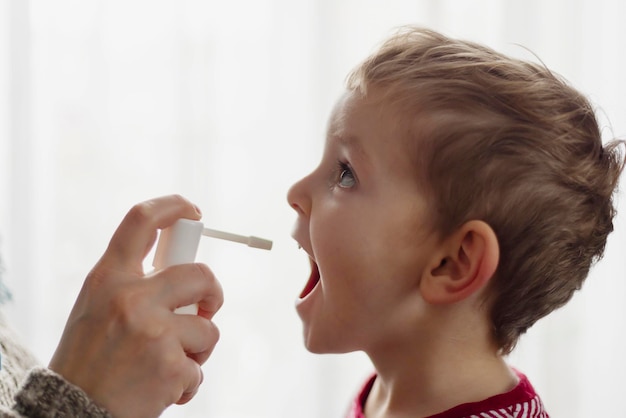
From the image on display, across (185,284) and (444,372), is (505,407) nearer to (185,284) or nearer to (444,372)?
(444,372)

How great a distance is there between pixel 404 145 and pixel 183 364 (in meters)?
0.36

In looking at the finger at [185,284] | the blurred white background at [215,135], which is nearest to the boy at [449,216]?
the finger at [185,284]

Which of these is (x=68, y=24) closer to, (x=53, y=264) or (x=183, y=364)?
(x=53, y=264)

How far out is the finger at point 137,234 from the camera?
899 millimetres

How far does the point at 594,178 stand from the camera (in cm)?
104

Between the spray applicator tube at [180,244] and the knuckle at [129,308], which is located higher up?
the spray applicator tube at [180,244]

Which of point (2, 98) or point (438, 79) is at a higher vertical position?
point (438, 79)

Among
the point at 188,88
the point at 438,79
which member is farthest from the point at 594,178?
the point at 188,88

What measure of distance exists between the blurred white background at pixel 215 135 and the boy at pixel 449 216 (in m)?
1.12

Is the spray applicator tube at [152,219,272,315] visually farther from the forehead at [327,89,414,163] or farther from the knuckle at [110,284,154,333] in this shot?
the forehead at [327,89,414,163]

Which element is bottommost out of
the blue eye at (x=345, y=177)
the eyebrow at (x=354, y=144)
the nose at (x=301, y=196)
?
the nose at (x=301, y=196)

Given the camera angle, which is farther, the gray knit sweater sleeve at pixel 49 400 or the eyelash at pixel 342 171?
the eyelash at pixel 342 171

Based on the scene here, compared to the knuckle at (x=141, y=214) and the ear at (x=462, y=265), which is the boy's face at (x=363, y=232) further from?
the knuckle at (x=141, y=214)

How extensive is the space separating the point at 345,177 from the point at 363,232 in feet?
0.27
